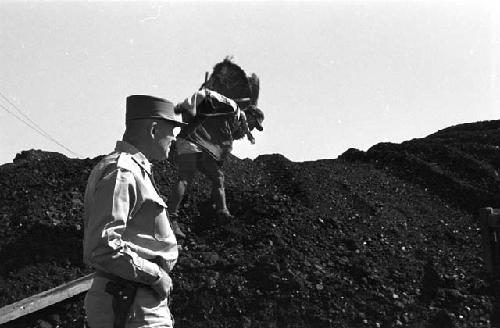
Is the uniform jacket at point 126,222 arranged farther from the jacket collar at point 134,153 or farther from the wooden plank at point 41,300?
the wooden plank at point 41,300

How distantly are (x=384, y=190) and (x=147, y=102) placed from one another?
9.68m

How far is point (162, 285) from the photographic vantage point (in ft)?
9.60

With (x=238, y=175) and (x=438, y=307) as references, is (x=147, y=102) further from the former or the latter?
(x=238, y=175)

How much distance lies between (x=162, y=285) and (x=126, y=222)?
32cm

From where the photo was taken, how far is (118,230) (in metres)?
2.80

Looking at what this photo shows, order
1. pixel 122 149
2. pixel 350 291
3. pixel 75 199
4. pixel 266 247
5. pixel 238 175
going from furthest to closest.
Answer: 1. pixel 238 175
2. pixel 75 199
3. pixel 266 247
4. pixel 350 291
5. pixel 122 149

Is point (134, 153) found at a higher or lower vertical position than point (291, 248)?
higher

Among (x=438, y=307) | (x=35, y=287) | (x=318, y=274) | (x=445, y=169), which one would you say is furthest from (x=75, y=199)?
(x=445, y=169)

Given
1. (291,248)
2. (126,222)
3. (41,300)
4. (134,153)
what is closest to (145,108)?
(134,153)

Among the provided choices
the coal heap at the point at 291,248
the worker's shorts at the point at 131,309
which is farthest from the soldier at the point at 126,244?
the coal heap at the point at 291,248

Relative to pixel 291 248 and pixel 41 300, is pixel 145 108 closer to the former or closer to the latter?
pixel 41 300

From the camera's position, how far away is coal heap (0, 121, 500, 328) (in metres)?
6.96

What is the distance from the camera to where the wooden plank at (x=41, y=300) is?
5.97 m

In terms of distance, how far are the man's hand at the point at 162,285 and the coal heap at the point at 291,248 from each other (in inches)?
148
